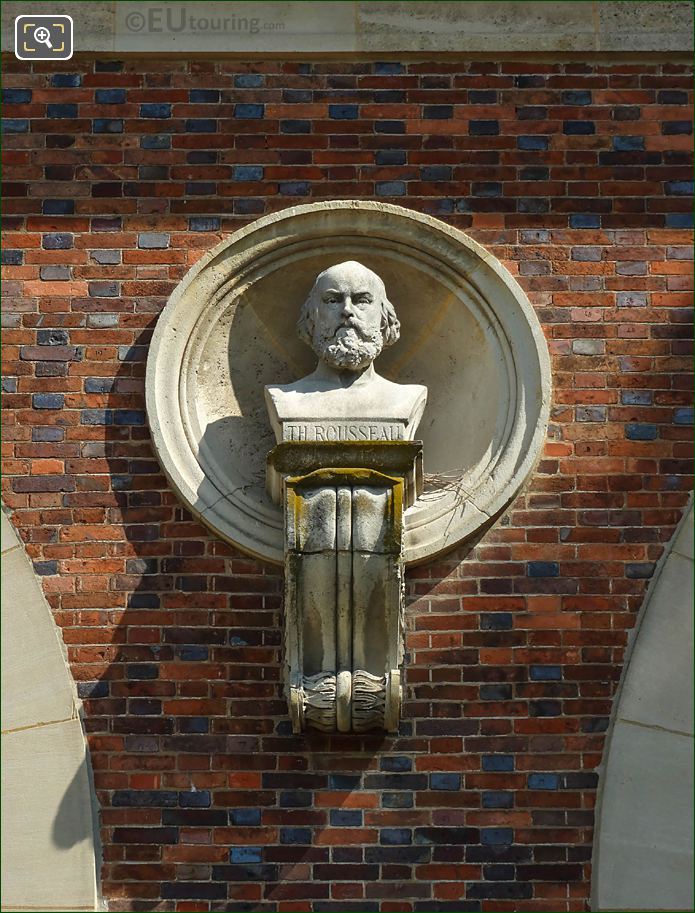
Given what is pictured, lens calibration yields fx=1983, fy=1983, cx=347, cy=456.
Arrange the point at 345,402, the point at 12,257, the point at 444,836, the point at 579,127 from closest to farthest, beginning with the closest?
the point at 444,836 < the point at 345,402 < the point at 12,257 < the point at 579,127

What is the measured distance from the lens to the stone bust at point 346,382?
804 cm

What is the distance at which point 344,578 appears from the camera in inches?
303

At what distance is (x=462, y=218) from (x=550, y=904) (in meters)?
2.94

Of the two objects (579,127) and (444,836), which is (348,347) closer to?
(579,127)

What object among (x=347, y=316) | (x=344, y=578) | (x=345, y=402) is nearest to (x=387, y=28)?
(x=347, y=316)

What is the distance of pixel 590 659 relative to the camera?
8055mm

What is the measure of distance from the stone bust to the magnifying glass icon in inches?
67.1

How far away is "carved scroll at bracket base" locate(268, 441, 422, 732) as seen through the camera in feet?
25.1

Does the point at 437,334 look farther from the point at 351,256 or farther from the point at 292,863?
the point at 292,863

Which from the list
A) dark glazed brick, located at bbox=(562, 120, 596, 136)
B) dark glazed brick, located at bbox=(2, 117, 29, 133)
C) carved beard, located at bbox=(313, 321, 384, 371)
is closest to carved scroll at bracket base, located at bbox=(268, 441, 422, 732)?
carved beard, located at bbox=(313, 321, 384, 371)

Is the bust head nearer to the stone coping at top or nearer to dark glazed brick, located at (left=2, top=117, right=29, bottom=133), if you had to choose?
the stone coping at top

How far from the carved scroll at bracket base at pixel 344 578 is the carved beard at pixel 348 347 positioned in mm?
611

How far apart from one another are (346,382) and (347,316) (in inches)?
10.8

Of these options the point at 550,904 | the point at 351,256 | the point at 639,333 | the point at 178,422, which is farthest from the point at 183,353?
the point at 550,904
